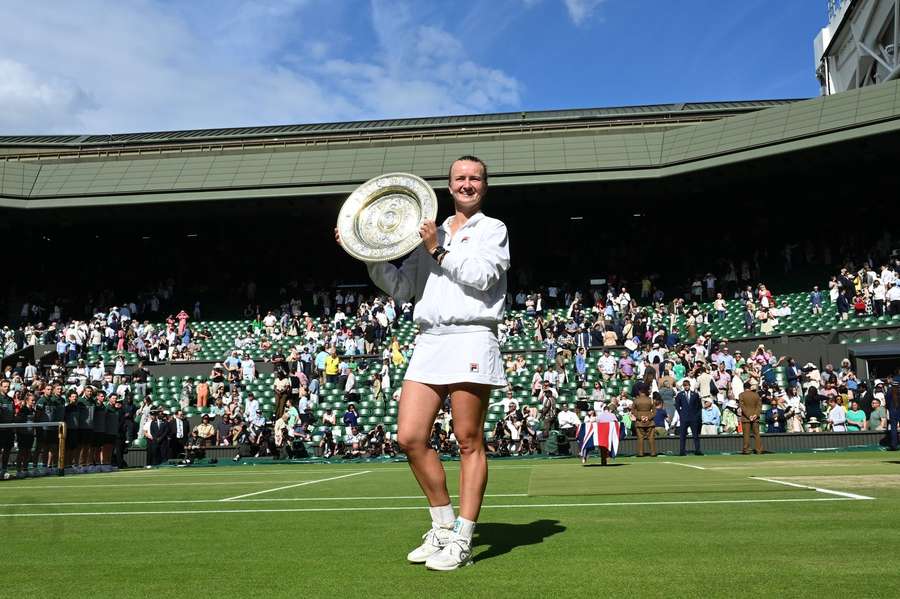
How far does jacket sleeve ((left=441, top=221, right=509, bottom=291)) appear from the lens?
14.9ft

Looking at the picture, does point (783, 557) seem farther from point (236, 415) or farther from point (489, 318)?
point (236, 415)

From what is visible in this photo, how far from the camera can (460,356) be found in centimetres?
464

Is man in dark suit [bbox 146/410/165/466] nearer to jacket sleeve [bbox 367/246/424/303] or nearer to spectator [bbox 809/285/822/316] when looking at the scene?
jacket sleeve [bbox 367/246/424/303]

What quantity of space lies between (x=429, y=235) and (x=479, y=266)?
1.17ft

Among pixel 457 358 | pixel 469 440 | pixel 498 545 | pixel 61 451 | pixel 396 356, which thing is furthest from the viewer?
pixel 396 356

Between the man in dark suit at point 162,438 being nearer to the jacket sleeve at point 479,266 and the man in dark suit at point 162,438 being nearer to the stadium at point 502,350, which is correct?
the stadium at point 502,350

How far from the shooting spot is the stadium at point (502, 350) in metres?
4.92

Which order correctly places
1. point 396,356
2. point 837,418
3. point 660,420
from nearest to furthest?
point 837,418, point 660,420, point 396,356

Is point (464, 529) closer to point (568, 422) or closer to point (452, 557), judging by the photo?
point (452, 557)

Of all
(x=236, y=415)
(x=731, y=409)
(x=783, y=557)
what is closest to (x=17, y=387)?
(x=236, y=415)

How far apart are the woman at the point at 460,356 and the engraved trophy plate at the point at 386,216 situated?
251 millimetres

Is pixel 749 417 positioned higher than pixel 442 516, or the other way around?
pixel 749 417

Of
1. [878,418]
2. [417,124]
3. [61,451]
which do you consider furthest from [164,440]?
[417,124]

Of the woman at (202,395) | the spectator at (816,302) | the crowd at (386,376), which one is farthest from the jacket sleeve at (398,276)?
the spectator at (816,302)
